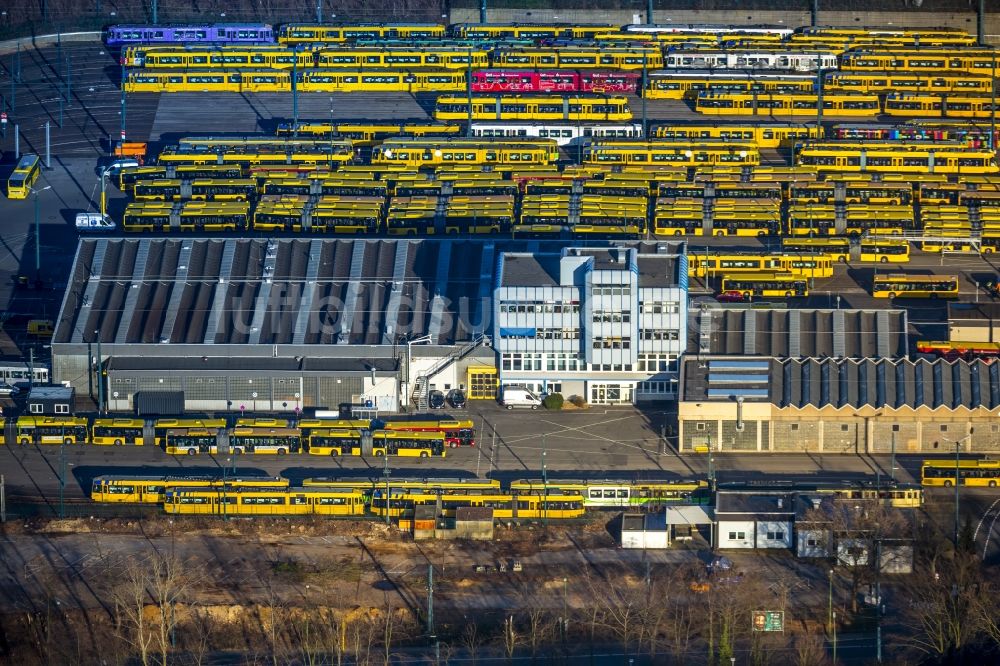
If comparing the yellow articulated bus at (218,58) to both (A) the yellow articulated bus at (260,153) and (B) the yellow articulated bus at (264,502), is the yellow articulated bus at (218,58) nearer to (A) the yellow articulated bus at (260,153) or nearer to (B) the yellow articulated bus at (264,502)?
(A) the yellow articulated bus at (260,153)

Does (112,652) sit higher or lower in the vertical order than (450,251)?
lower

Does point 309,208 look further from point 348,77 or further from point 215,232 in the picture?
point 348,77

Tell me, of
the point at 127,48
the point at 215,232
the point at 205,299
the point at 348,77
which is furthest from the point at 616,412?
the point at 127,48

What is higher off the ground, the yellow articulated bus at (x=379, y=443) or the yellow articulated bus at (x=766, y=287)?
the yellow articulated bus at (x=766, y=287)

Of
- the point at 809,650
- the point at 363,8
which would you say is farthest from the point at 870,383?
the point at 363,8

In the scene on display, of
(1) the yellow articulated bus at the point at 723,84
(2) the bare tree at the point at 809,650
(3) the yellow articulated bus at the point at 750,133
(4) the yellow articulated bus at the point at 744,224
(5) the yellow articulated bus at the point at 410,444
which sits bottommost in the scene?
(2) the bare tree at the point at 809,650

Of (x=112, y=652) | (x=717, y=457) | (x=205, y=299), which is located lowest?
(x=112, y=652)

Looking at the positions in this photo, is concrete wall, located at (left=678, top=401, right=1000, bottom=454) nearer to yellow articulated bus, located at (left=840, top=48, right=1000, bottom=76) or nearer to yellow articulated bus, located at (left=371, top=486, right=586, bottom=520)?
yellow articulated bus, located at (left=371, top=486, right=586, bottom=520)

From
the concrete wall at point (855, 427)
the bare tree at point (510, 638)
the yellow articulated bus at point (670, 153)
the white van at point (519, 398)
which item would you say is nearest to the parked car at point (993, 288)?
the concrete wall at point (855, 427)
